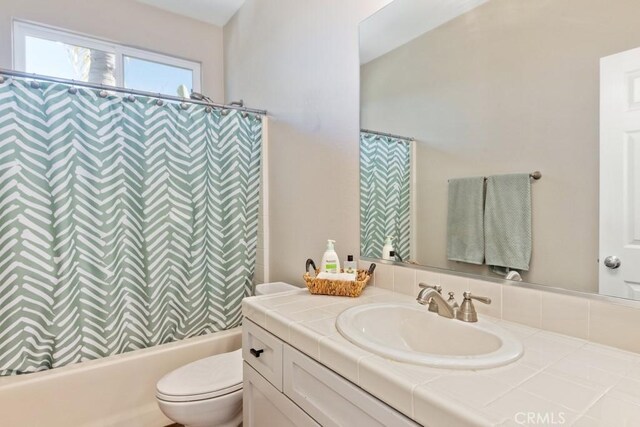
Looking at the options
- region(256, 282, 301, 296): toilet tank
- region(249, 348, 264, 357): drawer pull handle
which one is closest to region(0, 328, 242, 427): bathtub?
region(256, 282, 301, 296): toilet tank

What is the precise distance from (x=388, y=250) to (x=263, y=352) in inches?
24.9

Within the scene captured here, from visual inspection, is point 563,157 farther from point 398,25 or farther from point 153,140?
point 153,140

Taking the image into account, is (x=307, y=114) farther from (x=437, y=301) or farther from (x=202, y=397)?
(x=202, y=397)

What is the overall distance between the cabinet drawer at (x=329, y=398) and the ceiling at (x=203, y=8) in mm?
2538

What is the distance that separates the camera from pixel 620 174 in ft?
2.70

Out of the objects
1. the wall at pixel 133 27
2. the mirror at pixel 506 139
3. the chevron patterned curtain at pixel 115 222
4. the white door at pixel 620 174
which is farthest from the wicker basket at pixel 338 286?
the wall at pixel 133 27

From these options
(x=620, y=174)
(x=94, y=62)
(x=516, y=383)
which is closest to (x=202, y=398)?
(x=516, y=383)

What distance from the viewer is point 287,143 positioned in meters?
2.05

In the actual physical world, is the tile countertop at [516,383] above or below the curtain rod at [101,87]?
below

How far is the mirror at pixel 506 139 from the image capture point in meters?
0.84

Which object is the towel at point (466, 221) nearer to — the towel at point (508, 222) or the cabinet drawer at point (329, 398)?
the towel at point (508, 222)

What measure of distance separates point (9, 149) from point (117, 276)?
2.47ft

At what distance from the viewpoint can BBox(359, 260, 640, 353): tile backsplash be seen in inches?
31.2

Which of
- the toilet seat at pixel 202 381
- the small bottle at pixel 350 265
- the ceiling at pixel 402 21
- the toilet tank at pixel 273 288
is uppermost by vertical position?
the ceiling at pixel 402 21
